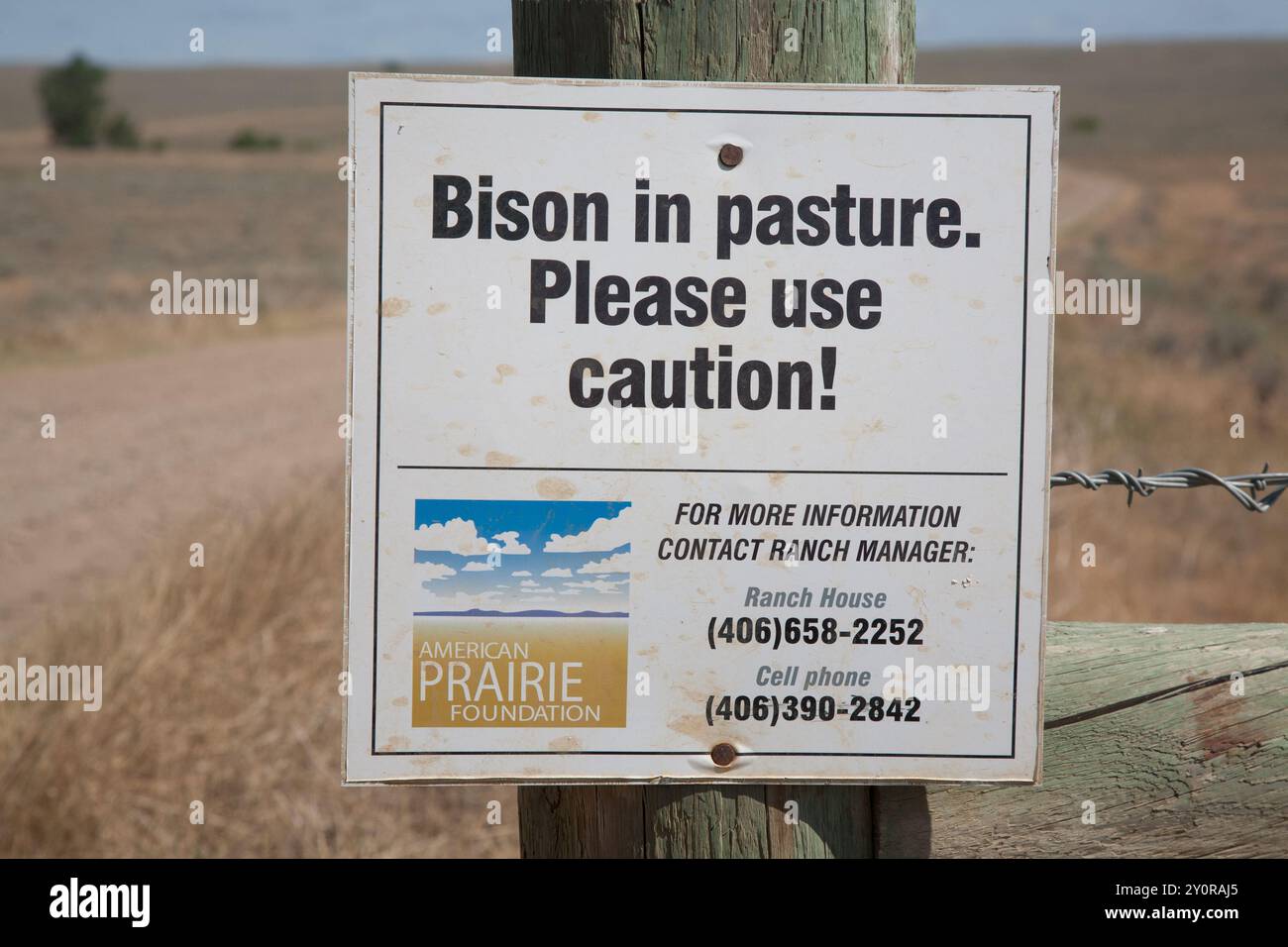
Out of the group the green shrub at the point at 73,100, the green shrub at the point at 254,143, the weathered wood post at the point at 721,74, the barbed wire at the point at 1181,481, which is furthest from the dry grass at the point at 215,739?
the green shrub at the point at 254,143

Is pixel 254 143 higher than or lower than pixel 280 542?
Answer: higher

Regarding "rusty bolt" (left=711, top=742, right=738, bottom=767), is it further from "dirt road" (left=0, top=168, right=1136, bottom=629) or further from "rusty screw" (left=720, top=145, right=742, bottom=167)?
"dirt road" (left=0, top=168, right=1136, bottom=629)

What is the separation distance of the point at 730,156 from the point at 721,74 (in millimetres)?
107

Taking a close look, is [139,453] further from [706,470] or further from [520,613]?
[706,470]

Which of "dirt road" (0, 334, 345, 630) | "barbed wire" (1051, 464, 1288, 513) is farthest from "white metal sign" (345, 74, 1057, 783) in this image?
"dirt road" (0, 334, 345, 630)

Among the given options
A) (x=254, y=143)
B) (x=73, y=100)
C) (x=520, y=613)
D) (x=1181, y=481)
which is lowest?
(x=520, y=613)

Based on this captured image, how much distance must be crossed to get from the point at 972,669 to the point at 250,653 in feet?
11.1

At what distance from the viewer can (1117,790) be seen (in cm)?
168

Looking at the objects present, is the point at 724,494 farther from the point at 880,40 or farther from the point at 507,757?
the point at 880,40

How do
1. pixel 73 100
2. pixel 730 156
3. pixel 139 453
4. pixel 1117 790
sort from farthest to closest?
pixel 73 100 < pixel 139 453 < pixel 1117 790 < pixel 730 156

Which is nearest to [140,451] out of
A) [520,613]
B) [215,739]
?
[215,739]

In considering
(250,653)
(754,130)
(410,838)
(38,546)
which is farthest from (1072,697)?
(38,546)

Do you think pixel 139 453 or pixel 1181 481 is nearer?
pixel 1181 481

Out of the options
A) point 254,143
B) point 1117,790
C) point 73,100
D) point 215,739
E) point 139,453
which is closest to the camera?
point 1117,790
